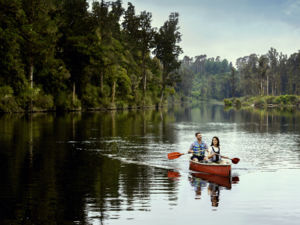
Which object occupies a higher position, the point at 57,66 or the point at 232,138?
the point at 57,66

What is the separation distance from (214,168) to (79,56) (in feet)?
216

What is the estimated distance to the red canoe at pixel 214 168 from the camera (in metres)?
18.6

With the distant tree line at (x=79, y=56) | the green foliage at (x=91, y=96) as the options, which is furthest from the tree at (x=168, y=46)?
the green foliage at (x=91, y=96)

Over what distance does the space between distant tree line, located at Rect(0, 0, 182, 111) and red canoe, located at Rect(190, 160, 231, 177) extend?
1833 inches

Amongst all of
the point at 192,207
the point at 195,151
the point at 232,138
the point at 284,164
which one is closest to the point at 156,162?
the point at 195,151

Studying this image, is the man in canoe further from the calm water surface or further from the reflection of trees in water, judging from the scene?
the reflection of trees in water

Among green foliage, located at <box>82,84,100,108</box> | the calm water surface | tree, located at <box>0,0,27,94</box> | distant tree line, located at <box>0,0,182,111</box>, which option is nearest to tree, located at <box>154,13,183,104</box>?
distant tree line, located at <box>0,0,182,111</box>

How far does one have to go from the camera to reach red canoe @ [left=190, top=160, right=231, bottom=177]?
1862cm

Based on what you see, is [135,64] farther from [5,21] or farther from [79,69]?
[5,21]

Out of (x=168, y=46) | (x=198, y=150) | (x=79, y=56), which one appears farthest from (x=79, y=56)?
(x=198, y=150)

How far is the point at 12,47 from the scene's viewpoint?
59.7m

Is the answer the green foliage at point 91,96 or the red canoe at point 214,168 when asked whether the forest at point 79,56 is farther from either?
the red canoe at point 214,168

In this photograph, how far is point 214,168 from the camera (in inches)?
754

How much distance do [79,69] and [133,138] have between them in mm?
48988
